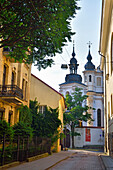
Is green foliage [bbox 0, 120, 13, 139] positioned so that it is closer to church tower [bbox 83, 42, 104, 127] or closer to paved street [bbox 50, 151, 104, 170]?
paved street [bbox 50, 151, 104, 170]

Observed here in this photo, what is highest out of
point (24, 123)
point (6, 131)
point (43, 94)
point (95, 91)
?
point (95, 91)

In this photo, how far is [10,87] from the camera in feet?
60.7

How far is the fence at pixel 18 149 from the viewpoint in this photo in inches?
520

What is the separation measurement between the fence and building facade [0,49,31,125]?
9.03 feet

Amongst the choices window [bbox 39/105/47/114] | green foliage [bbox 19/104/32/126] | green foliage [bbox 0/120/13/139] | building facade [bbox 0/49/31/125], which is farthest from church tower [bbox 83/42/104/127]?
green foliage [bbox 0/120/13/139]

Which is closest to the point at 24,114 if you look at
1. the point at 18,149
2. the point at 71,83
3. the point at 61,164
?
the point at 61,164

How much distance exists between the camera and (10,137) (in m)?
14.1

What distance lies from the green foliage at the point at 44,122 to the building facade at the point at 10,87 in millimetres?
3854

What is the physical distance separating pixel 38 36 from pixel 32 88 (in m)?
19.5

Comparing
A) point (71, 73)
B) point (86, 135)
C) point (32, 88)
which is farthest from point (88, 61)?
point (32, 88)

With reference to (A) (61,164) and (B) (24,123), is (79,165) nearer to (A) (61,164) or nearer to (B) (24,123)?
(A) (61,164)

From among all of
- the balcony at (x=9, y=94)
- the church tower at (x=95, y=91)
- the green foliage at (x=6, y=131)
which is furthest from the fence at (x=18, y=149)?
the church tower at (x=95, y=91)

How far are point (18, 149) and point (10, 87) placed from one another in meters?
4.81

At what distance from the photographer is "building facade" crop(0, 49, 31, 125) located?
18609mm
